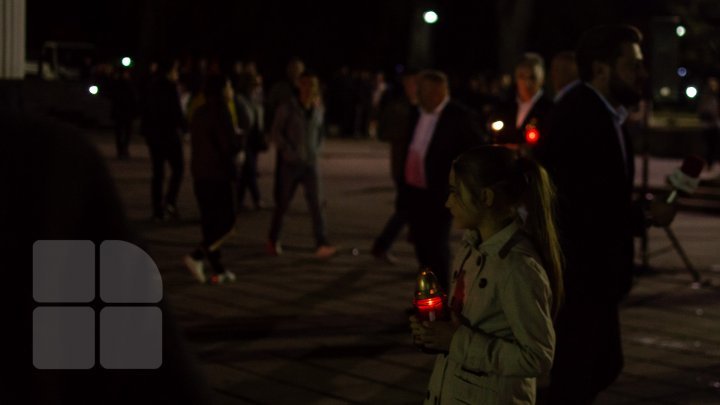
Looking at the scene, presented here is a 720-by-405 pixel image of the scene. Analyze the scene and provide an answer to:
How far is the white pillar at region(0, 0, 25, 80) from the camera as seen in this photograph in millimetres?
5223

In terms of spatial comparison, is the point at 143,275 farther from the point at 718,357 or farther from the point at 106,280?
the point at 718,357

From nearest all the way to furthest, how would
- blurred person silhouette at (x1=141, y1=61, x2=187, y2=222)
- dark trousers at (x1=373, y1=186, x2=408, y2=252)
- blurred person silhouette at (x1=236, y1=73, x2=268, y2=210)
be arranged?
1. dark trousers at (x1=373, y1=186, x2=408, y2=252)
2. blurred person silhouette at (x1=236, y1=73, x2=268, y2=210)
3. blurred person silhouette at (x1=141, y1=61, x2=187, y2=222)

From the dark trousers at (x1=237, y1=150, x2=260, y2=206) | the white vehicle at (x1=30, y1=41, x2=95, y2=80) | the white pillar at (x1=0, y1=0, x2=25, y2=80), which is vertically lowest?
the dark trousers at (x1=237, y1=150, x2=260, y2=206)

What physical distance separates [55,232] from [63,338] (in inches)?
5.6

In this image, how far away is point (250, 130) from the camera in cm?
1556

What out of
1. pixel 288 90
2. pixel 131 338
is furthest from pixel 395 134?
pixel 131 338

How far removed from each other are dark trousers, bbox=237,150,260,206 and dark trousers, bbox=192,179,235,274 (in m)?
5.02

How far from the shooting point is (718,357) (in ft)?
26.9

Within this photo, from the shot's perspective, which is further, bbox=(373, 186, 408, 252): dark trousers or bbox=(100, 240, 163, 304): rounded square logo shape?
bbox=(373, 186, 408, 252): dark trousers

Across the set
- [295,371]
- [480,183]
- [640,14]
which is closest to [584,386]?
[480,183]

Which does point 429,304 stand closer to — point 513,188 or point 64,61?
point 513,188

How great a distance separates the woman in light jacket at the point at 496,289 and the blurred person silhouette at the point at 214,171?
266 inches

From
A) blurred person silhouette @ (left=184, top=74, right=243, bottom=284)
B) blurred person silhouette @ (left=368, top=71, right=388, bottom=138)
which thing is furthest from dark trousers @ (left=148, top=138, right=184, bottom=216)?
blurred person silhouette @ (left=368, top=71, right=388, bottom=138)

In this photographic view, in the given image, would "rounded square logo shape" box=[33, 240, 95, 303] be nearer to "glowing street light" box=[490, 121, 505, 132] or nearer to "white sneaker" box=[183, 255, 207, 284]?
"glowing street light" box=[490, 121, 505, 132]
